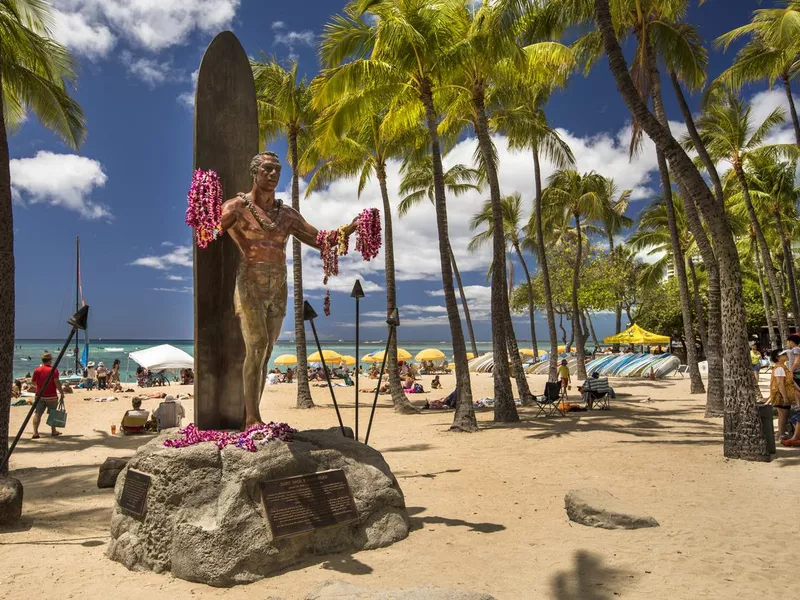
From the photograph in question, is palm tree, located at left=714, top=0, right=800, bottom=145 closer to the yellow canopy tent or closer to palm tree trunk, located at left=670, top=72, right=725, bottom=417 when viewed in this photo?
palm tree trunk, located at left=670, top=72, right=725, bottom=417

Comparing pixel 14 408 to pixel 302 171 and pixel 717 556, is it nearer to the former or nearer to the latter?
pixel 302 171

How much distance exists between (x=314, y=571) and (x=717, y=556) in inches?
122

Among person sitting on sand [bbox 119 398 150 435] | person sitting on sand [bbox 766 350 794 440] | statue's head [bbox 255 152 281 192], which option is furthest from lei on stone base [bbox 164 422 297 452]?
person sitting on sand [bbox 119 398 150 435]

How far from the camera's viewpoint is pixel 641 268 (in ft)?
137

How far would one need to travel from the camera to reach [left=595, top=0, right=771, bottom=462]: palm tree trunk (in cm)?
766

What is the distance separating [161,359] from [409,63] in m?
19.8

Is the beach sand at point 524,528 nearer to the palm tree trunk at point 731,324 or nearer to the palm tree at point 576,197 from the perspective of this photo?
the palm tree trunk at point 731,324

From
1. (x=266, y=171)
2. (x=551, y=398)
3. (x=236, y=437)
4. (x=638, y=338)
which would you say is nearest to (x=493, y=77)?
(x=551, y=398)

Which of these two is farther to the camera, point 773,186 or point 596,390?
point 773,186

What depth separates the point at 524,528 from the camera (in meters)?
5.18

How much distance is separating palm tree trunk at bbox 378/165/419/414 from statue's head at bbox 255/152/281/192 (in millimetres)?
10212

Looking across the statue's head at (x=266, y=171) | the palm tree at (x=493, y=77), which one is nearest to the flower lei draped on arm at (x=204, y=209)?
the statue's head at (x=266, y=171)

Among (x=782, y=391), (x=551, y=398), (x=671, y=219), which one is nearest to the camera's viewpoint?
(x=782, y=391)

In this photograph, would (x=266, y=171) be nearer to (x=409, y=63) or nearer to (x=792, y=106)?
(x=409, y=63)
